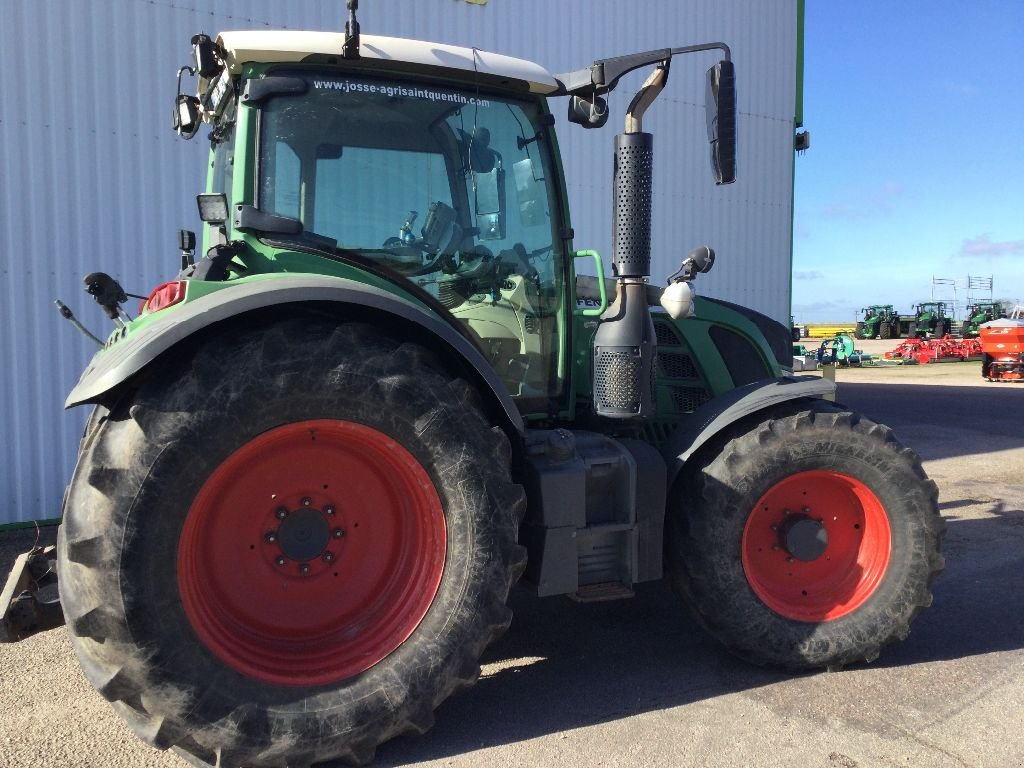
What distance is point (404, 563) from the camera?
3.02 m

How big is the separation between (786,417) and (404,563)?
5.73 feet

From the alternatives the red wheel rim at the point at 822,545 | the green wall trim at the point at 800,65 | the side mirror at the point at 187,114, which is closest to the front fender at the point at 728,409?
the red wheel rim at the point at 822,545

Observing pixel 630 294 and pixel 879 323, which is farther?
pixel 879 323

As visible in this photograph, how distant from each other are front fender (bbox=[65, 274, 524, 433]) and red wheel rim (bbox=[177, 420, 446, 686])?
1.34 feet

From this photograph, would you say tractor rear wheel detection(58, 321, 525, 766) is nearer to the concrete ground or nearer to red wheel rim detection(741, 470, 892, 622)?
the concrete ground

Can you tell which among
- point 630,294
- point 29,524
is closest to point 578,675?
point 630,294

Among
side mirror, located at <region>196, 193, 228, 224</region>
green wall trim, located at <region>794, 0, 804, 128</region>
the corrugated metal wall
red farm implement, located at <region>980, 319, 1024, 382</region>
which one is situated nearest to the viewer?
side mirror, located at <region>196, 193, 228, 224</region>

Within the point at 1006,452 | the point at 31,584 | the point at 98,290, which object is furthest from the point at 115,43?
the point at 1006,452

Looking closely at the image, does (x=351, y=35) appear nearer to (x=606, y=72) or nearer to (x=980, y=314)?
(x=606, y=72)

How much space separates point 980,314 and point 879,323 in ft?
16.3

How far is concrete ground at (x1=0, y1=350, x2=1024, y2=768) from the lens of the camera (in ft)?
9.33

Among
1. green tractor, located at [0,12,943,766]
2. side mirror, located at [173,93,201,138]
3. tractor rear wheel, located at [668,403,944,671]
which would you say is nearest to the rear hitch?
green tractor, located at [0,12,943,766]

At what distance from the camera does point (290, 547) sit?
9.41 feet

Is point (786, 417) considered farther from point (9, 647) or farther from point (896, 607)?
point (9, 647)
